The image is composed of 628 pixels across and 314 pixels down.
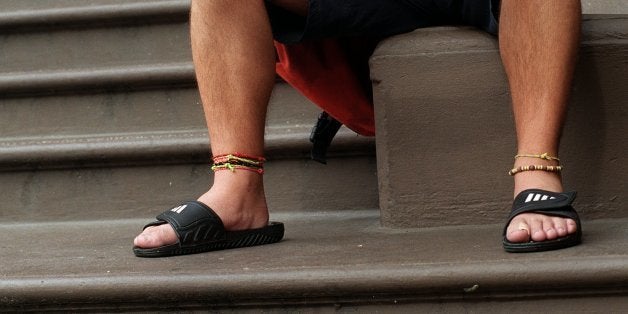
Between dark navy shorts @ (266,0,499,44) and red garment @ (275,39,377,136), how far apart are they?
89mm

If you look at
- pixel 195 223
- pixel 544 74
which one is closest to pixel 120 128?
pixel 195 223

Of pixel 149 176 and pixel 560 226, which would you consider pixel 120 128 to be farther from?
pixel 560 226

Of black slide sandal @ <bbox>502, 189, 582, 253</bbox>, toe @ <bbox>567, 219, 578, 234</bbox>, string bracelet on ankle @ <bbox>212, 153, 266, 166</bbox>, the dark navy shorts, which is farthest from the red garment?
toe @ <bbox>567, 219, 578, 234</bbox>

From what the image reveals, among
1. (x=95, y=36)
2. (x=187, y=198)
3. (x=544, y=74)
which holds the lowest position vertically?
(x=187, y=198)

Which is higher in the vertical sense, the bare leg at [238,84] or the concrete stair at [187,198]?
the bare leg at [238,84]

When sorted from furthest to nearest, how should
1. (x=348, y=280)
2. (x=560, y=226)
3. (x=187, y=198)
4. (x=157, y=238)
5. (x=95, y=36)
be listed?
(x=95, y=36), (x=187, y=198), (x=157, y=238), (x=560, y=226), (x=348, y=280)

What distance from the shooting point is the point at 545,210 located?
4.76 feet

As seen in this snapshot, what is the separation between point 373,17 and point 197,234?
523 millimetres

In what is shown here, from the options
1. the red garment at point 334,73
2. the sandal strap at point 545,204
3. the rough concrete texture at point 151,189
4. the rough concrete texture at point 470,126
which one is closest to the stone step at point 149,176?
the rough concrete texture at point 151,189

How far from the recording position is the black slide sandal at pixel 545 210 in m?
1.39

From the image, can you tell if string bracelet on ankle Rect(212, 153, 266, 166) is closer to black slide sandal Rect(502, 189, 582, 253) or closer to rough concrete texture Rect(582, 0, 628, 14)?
black slide sandal Rect(502, 189, 582, 253)

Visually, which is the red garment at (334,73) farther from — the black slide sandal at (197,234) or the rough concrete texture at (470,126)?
the black slide sandal at (197,234)

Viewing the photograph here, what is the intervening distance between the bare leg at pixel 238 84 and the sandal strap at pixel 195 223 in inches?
2.6

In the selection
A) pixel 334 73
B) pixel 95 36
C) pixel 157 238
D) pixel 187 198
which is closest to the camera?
pixel 157 238
